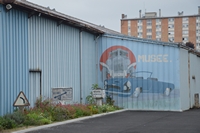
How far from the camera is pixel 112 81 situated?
2441 centimetres

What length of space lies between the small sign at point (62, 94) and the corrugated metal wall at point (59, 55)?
1.03 ft

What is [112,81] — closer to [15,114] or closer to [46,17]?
[46,17]

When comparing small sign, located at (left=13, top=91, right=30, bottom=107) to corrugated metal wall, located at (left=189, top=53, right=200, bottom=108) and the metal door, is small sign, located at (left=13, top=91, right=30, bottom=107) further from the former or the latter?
corrugated metal wall, located at (left=189, top=53, right=200, bottom=108)

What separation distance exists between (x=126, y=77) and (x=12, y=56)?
32.2 feet

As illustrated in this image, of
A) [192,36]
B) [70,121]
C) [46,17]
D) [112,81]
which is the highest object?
[192,36]

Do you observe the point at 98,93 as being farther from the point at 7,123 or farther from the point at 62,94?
the point at 7,123

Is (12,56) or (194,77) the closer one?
(12,56)

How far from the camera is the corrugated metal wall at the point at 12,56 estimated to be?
50.8 ft

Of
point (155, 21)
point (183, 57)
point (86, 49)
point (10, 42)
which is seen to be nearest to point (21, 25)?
point (10, 42)

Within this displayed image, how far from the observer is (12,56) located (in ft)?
52.8

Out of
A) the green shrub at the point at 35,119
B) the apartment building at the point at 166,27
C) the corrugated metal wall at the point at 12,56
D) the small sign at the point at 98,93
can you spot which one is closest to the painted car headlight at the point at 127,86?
the small sign at the point at 98,93

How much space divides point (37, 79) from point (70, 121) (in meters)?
3.03

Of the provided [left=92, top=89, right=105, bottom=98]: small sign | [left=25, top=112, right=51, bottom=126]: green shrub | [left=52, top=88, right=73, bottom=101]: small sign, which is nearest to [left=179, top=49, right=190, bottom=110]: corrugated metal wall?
[left=92, top=89, right=105, bottom=98]: small sign

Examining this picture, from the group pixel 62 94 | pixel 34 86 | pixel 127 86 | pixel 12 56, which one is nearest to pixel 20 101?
pixel 12 56
